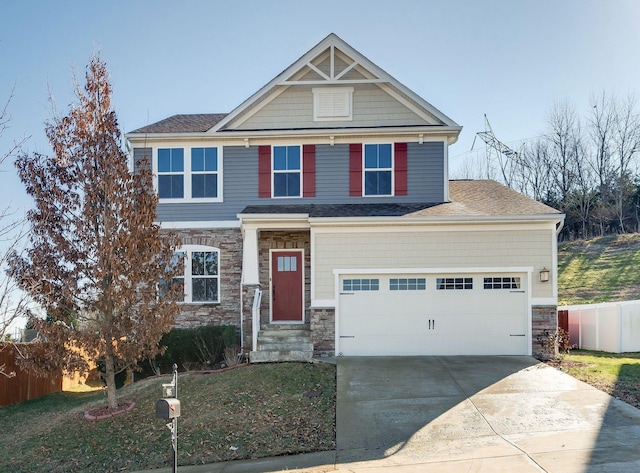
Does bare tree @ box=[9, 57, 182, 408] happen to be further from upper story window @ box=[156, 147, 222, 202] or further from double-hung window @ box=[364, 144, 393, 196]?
double-hung window @ box=[364, 144, 393, 196]

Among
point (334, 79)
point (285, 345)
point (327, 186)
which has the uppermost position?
point (334, 79)

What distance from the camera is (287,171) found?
14977mm

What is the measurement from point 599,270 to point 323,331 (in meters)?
19.1

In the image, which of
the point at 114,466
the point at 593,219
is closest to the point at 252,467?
the point at 114,466

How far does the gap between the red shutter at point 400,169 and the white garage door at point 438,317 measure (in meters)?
3.07

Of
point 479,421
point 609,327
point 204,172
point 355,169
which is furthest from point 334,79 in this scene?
point 609,327

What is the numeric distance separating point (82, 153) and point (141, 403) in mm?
5004

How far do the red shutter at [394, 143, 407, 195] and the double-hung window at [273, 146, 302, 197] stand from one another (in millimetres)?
2789

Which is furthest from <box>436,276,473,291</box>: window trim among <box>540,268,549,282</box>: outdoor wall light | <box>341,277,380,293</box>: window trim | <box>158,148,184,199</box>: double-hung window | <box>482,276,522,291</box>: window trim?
<box>158,148,184,199</box>: double-hung window

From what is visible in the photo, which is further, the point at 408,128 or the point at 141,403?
the point at 408,128

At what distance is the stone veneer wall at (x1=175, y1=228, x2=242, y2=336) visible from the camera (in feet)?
47.6

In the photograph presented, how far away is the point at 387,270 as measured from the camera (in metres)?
12.8

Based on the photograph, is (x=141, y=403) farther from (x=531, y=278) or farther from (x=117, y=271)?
(x=531, y=278)

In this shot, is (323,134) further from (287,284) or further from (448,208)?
(287,284)
